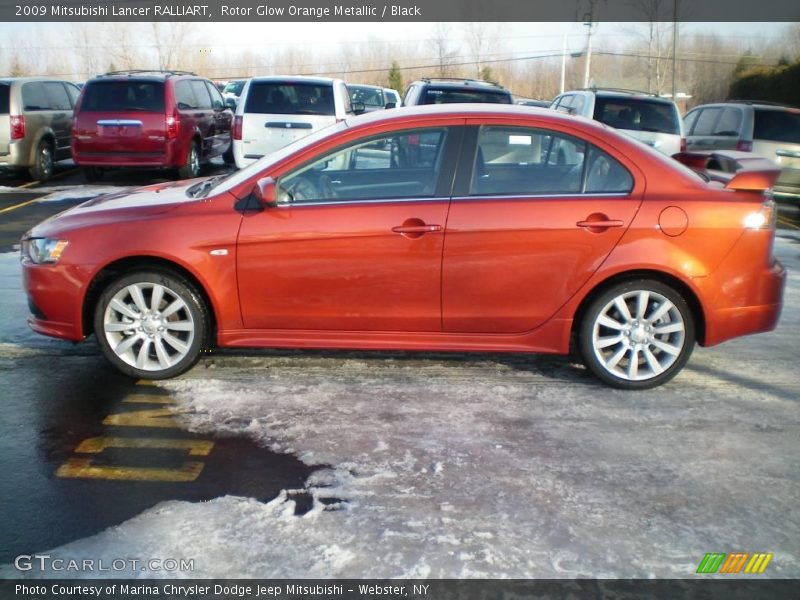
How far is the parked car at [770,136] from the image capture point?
12766 mm

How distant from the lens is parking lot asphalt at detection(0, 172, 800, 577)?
3.25 metres

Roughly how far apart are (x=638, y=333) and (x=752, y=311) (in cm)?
71

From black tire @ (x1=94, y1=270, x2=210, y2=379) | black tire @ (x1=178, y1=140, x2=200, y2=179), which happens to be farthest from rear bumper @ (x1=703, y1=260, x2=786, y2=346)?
black tire @ (x1=178, y1=140, x2=200, y2=179)

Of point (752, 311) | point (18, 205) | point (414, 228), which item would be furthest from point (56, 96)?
point (752, 311)

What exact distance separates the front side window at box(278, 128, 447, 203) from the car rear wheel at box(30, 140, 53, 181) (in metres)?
11.1

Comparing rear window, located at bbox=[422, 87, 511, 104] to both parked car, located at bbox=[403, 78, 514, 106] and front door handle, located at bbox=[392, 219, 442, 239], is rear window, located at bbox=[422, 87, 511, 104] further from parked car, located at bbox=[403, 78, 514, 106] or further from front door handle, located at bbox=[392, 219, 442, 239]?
front door handle, located at bbox=[392, 219, 442, 239]

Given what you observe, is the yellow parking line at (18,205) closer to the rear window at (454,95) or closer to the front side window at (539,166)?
the rear window at (454,95)

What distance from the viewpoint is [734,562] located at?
3.13m

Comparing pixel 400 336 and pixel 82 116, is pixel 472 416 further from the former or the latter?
pixel 82 116

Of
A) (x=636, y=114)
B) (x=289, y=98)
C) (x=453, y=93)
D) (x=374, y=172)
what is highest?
(x=453, y=93)

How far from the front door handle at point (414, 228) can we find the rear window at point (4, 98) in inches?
441

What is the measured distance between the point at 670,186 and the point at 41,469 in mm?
3831

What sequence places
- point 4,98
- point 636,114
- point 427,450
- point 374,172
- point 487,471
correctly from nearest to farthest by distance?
1. point 487,471
2. point 427,450
3. point 374,172
4. point 636,114
5. point 4,98

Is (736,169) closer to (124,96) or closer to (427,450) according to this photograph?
(427,450)
